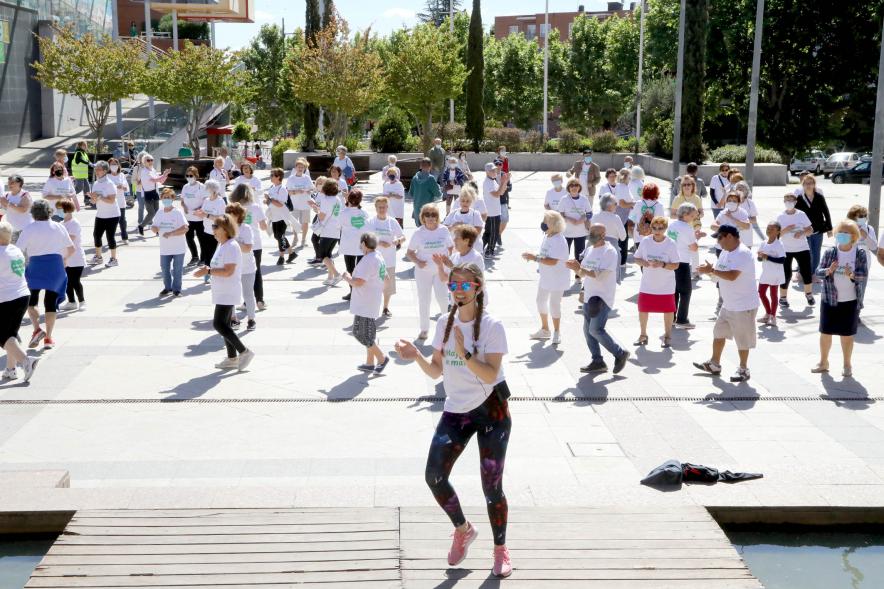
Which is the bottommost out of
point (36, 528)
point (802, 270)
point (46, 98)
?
point (36, 528)

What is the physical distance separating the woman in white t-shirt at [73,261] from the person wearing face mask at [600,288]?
6.32 m

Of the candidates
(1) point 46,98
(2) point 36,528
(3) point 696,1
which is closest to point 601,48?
(3) point 696,1

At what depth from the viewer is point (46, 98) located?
44.2 meters

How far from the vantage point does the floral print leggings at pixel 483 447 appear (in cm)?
580

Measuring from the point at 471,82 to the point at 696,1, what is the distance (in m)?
11.9

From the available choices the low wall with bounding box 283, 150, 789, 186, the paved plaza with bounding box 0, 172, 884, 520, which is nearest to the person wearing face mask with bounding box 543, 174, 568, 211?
the paved plaza with bounding box 0, 172, 884, 520

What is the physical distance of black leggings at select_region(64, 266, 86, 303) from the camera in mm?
13508

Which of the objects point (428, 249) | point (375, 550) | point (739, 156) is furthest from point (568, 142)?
point (375, 550)

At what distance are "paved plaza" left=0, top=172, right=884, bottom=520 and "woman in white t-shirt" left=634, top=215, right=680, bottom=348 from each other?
1.95 ft

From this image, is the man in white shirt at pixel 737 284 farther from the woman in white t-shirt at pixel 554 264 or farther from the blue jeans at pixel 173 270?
the blue jeans at pixel 173 270

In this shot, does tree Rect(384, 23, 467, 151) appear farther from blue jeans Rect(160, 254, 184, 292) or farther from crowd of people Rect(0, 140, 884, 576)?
blue jeans Rect(160, 254, 184, 292)

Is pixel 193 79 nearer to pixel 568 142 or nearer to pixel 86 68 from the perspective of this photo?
pixel 86 68

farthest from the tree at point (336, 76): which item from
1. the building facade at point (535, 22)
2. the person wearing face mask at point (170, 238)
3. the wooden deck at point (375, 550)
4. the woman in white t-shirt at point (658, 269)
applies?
the building facade at point (535, 22)

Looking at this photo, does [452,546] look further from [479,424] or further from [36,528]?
[36,528]
